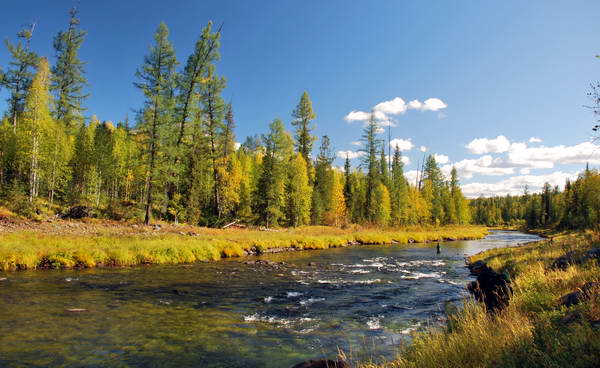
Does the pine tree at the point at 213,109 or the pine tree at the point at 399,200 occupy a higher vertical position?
the pine tree at the point at 213,109

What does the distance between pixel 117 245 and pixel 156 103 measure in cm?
1479

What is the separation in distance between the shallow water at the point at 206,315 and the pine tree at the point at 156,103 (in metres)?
14.9

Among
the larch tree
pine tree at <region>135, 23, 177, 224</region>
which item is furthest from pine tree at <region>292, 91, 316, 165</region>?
pine tree at <region>135, 23, 177, 224</region>

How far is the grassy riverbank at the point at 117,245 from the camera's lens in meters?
16.7

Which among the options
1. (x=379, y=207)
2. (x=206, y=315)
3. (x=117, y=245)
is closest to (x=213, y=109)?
(x=117, y=245)

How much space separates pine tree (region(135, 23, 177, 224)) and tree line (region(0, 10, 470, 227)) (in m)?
0.09

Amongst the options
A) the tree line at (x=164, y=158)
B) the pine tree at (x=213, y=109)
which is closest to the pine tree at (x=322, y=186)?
the tree line at (x=164, y=158)

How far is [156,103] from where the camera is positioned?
2969 centimetres

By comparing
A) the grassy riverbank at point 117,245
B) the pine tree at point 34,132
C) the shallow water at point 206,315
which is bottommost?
the shallow water at point 206,315

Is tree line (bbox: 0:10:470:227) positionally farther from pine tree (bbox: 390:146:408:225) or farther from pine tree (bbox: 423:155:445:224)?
pine tree (bbox: 423:155:445:224)

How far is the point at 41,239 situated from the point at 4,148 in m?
28.8

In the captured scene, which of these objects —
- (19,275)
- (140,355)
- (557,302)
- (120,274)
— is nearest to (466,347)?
(557,302)

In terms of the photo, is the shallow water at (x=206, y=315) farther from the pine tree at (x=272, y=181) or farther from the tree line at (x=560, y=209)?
the pine tree at (x=272, y=181)

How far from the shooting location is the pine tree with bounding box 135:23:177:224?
29.7 metres
